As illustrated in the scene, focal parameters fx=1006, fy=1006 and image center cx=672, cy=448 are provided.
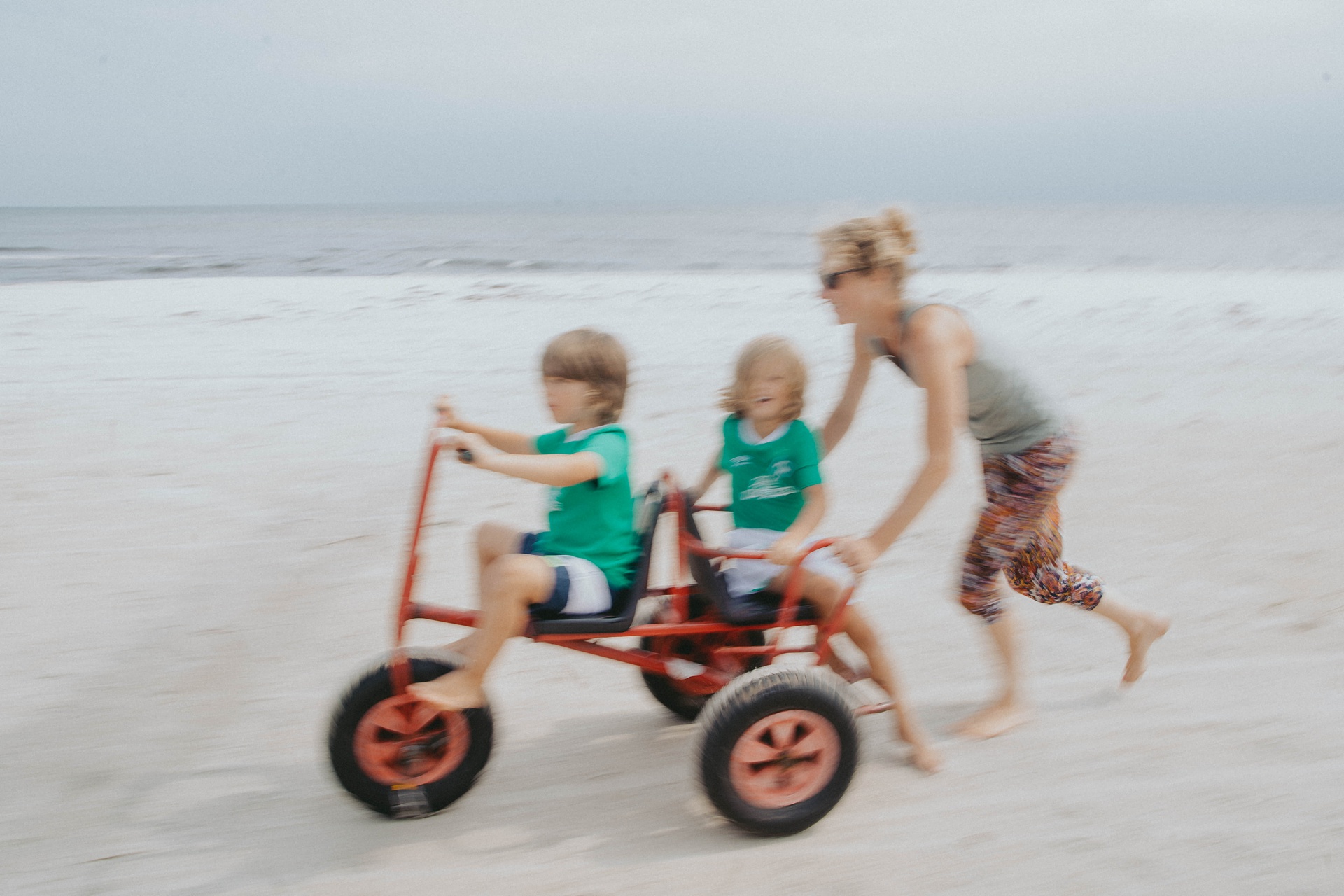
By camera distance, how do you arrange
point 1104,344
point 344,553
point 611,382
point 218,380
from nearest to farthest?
point 611,382, point 344,553, point 218,380, point 1104,344

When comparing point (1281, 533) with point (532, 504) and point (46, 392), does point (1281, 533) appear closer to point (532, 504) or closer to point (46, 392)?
point (532, 504)

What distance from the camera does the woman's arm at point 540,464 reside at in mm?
2193

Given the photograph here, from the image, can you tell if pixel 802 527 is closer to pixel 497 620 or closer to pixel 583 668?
pixel 497 620

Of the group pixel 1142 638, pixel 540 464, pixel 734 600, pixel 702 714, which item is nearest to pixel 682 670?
pixel 702 714

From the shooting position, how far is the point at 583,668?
140 inches

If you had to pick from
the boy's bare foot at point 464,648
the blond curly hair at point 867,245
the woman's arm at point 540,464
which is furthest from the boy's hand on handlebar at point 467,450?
the blond curly hair at point 867,245

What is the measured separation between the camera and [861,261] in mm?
2604

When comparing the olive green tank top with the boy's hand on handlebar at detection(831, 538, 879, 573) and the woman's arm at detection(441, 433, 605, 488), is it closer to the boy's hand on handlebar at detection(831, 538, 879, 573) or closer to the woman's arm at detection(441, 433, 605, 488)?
the boy's hand on handlebar at detection(831, 538, 879, 573)

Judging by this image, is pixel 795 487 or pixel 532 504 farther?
pixel 532 504

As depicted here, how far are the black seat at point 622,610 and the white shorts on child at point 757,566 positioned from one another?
0.22 m

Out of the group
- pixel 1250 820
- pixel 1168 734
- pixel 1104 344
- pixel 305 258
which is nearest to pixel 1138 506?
pixel 1168 734

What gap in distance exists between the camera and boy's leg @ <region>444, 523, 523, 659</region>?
103 inches

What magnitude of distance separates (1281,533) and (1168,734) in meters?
2.13

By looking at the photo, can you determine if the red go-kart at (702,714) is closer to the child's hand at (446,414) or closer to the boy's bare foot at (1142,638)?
the child's hand at (446,414)
